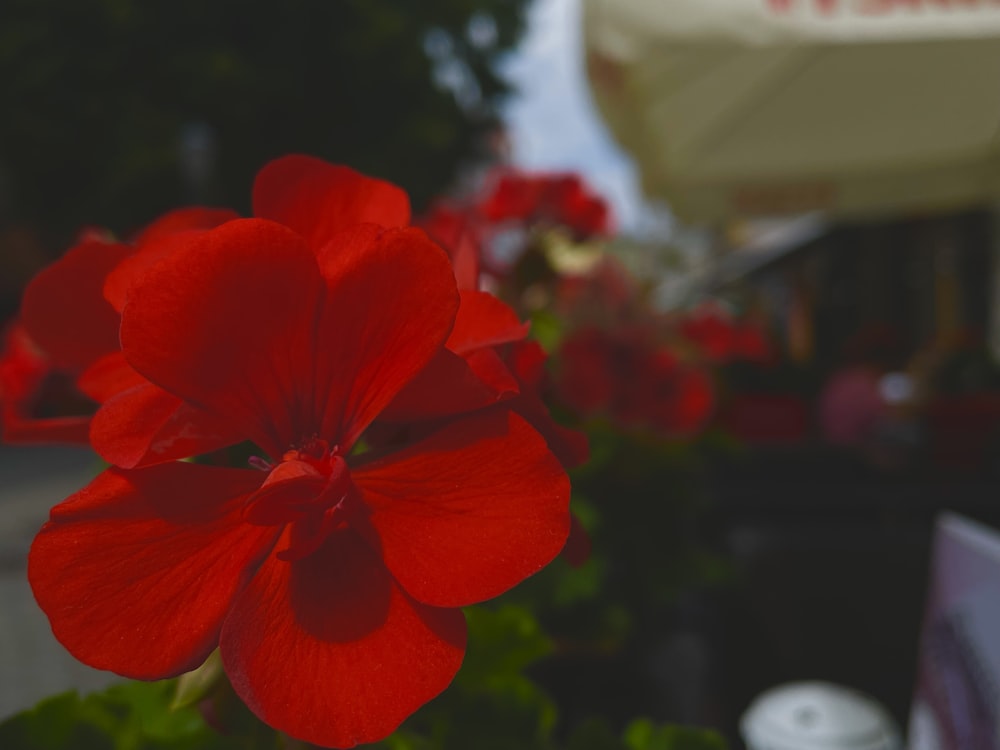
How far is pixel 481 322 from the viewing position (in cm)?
43

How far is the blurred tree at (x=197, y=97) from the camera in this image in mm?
10641

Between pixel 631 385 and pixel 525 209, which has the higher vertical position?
pixel 525 209

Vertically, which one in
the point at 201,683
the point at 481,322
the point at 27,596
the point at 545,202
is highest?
the point at 481,322

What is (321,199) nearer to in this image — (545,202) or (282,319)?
(282,319)

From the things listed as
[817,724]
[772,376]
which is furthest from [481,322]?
Answer: [772,376]

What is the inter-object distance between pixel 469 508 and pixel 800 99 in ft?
9.60

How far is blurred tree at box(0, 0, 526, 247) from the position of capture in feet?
34.9

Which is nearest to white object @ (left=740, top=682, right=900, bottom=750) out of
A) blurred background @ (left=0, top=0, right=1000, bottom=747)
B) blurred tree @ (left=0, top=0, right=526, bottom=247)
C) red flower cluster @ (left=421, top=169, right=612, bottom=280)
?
blurred background @ (left=0, top=0, right=1000, bottom=747)

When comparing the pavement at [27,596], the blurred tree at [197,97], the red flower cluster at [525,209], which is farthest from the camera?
the blurred tree at [197,97]

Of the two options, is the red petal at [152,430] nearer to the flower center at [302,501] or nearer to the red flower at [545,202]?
the flower center at [302,501]

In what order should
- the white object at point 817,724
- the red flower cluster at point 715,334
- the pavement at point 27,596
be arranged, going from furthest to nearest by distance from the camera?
1. the red flower cluster at point 715,334
2. the pavement at point 27,596
3. the white object at point 817,724

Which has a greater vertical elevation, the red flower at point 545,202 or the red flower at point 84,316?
the red flower at point 84,316

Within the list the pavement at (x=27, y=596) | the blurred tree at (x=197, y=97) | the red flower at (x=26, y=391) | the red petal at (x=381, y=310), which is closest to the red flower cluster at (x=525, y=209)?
the pavement at (x=27, y=596)

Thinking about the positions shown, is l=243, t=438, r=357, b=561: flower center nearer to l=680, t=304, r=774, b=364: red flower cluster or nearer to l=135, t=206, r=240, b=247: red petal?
l=135, t=206, r=240, b=247: red petal
